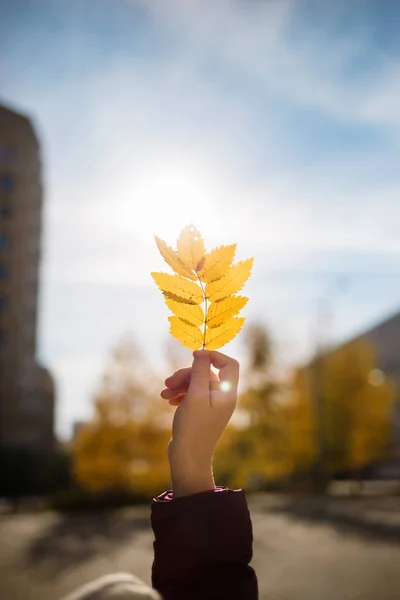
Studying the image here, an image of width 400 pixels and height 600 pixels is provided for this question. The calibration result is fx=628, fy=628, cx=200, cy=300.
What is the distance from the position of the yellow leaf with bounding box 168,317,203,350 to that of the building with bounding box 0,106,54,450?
36.6 metres

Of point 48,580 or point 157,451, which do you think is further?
point 157,451

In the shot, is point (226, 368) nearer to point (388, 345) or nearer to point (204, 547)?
point (204, 547)

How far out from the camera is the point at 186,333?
97 cm

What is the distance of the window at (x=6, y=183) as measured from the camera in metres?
38.1

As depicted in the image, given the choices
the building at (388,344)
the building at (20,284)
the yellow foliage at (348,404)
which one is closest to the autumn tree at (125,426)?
the yellow foliage at (348,404)

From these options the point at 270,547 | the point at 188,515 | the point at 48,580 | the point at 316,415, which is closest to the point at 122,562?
the point at 48,580

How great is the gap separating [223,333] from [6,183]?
39.7 metres

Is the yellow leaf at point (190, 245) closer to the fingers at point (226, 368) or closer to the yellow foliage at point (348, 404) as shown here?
the fingers at point (226, 368)

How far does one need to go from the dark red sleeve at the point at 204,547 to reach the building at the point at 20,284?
3661 cm

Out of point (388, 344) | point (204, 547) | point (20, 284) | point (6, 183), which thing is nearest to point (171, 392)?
point (204, 547)

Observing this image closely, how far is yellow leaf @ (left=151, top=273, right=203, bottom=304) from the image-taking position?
0.93 metres

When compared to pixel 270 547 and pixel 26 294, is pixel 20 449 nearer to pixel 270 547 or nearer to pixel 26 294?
pixel 26 294

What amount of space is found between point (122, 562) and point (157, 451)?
9.75 m

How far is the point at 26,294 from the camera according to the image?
38.6 metres
